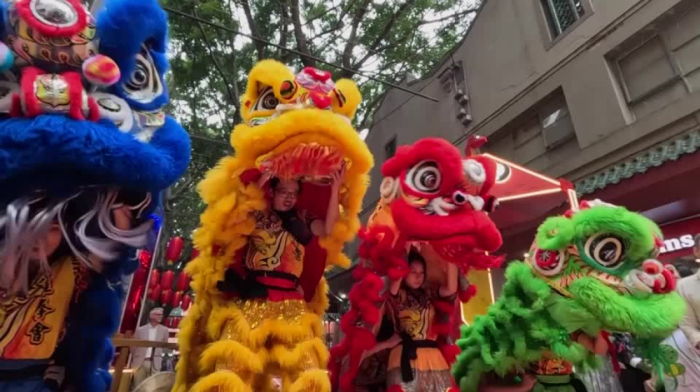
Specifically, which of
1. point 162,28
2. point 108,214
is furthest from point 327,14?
point 108,214

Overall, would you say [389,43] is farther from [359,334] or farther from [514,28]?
[359,334]

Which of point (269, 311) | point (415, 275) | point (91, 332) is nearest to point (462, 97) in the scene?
point (415, 275)

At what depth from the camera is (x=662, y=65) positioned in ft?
16.6

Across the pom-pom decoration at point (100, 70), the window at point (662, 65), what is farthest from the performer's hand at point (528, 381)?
the window at point (662, 65)

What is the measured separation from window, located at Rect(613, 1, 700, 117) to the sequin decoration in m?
4.95

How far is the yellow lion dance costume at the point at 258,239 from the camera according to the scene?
1695 millimetres

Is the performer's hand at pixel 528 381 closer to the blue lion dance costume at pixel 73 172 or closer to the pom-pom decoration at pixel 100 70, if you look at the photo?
the blue lion dance costume at pixel 73 172

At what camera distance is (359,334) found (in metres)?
2.23

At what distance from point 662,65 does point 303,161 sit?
16.4 ft

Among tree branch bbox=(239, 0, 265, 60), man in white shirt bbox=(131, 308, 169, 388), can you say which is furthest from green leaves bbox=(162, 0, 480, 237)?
man in white shirt bbox=(131, 308, 169, 388)

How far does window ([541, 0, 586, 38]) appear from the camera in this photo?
6242 millimetres

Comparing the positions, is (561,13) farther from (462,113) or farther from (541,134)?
(462,113)

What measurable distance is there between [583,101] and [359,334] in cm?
499

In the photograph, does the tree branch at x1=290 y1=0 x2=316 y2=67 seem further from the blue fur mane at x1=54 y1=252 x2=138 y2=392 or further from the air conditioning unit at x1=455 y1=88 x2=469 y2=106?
the blue fur mane at x1=54 y1=252 x2=138 y2=392
